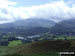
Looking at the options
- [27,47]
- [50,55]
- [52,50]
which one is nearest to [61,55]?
[50,55]

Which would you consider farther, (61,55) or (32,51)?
(32,51)

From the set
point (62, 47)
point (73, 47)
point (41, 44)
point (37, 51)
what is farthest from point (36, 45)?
point (73, 47)

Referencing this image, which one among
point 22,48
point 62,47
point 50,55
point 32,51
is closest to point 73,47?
point 62,47

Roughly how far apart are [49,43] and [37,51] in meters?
9.87

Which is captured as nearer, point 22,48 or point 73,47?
point 73,47

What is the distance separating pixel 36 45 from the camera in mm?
76625

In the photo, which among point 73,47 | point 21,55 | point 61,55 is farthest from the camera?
point 73,47

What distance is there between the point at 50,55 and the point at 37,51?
31.1 ft

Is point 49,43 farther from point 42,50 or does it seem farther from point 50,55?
point 50,55

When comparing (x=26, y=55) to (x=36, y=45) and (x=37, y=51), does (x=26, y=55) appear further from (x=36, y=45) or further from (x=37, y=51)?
(x=36, y=45)

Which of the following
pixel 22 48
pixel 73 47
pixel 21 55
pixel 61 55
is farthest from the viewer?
pixel 22 48

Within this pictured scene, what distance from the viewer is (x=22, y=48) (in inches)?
3007

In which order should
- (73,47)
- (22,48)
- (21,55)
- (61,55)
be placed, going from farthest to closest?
(22,48) → (73,47) → (21,55) → (61,55)

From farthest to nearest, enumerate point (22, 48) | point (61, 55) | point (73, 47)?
point (22, 48) → point (73, 47) → point (61, 55)
